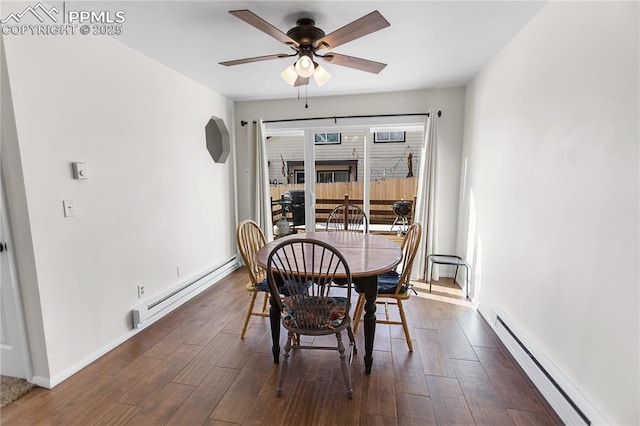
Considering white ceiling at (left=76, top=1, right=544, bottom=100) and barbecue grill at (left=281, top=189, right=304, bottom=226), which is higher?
white ceiling at (left=76, top=1, right=544, bottom=100)

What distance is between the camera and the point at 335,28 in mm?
2146

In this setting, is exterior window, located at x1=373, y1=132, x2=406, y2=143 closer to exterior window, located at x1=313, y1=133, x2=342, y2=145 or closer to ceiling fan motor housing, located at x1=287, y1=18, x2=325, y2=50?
exterior window, located at x1=313, y1=133, x2=342, y2=145

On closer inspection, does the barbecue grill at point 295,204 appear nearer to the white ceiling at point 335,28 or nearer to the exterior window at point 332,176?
the exterior window at point 332,176

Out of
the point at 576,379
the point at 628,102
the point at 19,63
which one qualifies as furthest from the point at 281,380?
the point at 19,63

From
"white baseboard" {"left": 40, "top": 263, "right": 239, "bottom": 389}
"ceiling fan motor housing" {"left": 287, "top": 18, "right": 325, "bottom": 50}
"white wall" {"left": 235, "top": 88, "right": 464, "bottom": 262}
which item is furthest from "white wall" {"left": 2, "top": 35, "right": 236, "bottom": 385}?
"ceiling fan motor housing" {"left": 287, "top": 18, "right": 325, "bottom": 50}

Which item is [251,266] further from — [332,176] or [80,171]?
[332,176]

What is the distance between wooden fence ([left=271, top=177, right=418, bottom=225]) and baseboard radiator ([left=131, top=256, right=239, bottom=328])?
5.08ft

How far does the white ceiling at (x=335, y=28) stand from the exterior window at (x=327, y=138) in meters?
0.85

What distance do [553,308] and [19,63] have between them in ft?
11.3

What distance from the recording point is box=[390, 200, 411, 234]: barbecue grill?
4098mm

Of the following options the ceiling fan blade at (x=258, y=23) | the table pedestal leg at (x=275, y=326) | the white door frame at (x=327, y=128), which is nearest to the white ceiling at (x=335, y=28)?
the ceiling fan blade at (x=258, y=23)

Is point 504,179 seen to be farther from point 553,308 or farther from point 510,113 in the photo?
point 553,308

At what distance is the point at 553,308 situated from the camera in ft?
5.84

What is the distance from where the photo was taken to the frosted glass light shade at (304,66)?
6.46 feet
